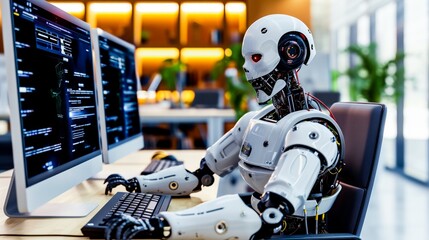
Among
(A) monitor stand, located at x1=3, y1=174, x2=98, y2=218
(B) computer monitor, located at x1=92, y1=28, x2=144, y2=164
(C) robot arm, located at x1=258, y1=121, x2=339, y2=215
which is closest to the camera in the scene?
(C) robot arm, located at x1=258, y1=121, x2=339, y2=215

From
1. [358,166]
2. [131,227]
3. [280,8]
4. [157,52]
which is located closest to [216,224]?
[131,227]

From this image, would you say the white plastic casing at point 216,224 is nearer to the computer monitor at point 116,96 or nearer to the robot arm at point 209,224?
→ the robot arm at point 209,224

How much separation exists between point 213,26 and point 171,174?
6242 mm

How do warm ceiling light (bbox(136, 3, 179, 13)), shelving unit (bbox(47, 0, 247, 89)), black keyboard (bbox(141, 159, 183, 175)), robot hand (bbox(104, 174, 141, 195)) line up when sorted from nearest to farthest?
1. robot hand (bbox(104, 174, 141, 195))
2. black keyboard (bbox(141, 159, 183, 175))
3. shelving unit (bbox(47, 0, 247, 89))
4. warm ceiling light (bbox(136, 3, 179, 13))

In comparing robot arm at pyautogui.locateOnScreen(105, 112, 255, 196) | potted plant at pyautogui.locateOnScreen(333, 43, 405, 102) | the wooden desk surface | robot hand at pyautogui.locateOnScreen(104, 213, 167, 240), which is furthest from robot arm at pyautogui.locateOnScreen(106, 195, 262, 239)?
potted plant at pyautogui.locateOnScreen(333, 43, 405, 102)

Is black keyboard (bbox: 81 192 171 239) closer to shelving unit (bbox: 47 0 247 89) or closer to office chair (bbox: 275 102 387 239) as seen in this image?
office chair (bbox: 275 102 387 239)

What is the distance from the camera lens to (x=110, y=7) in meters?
7.60

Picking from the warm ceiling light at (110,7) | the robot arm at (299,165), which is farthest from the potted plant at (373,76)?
the robot arm at (299,165)

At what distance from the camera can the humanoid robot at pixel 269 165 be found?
45.7 inches

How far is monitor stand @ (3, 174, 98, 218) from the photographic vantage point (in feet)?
4.46

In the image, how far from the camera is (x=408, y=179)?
22.4 ft

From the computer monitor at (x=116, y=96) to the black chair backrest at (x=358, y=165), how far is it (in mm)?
827

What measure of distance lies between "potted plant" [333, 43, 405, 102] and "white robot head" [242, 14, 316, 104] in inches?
227

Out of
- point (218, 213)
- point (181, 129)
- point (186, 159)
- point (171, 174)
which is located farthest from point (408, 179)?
point (218, 213)
